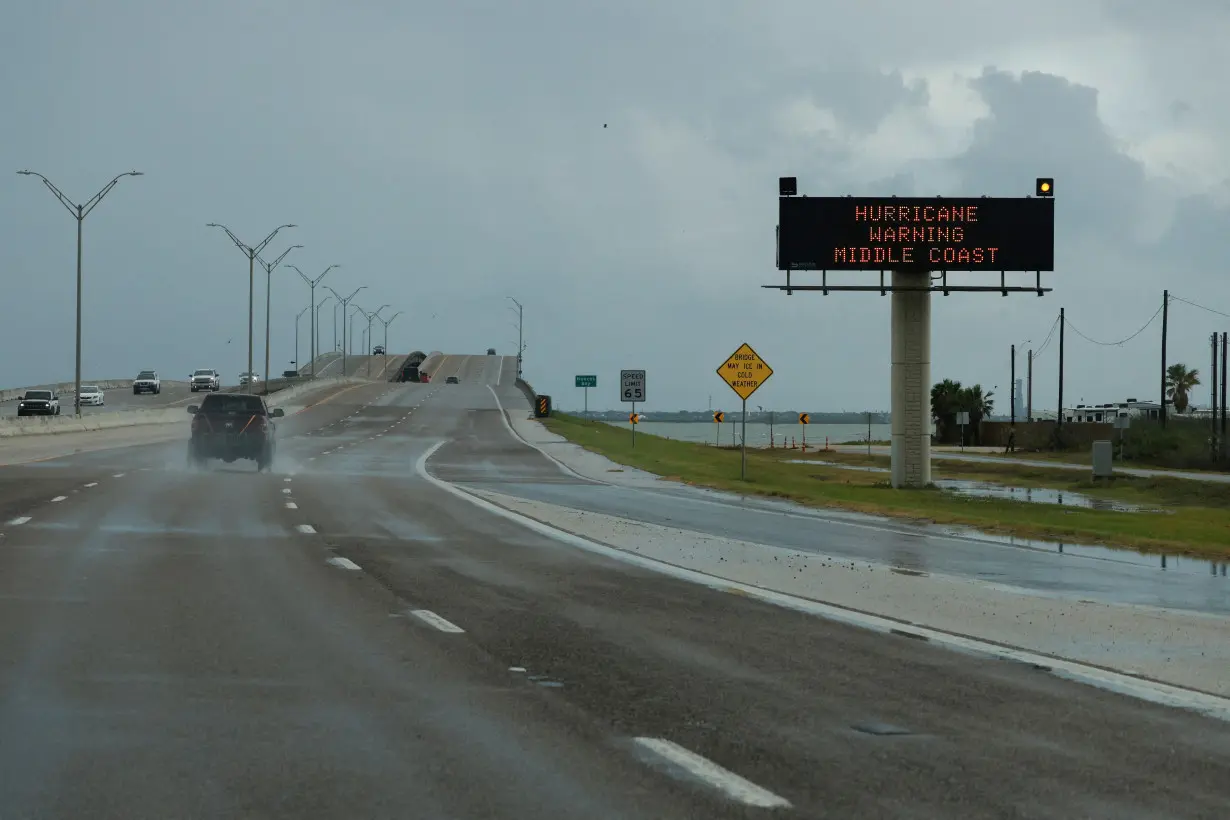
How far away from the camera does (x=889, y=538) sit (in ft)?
83.0

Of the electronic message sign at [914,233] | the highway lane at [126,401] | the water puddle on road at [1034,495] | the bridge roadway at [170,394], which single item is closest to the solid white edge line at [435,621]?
the water puddle on road at [1034,495]

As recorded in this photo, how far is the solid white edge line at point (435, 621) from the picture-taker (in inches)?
510

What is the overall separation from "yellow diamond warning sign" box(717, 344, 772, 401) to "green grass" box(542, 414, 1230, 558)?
2737mm

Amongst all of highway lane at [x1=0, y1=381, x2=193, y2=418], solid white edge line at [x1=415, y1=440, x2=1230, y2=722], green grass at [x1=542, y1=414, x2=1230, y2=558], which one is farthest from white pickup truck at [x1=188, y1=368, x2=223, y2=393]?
solid white edge line at [x1=415, y1=440, x2=1230, y2=722]

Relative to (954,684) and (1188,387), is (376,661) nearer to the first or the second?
(954,684)

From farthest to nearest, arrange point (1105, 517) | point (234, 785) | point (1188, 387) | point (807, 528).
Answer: point (1188, 387) < point (1105, 517) < point (807, 528) < point (234, 785)

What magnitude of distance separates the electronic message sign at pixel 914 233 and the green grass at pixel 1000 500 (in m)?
6.88

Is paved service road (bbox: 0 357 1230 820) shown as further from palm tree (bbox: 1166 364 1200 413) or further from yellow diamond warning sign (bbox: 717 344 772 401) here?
palm tree (bbox: 1166 364 1200 413)

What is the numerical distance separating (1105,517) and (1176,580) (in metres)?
16.5

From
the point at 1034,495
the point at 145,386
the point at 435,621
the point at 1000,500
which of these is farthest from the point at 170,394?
the point at 435,621

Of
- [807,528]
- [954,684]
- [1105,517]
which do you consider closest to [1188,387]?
[1105,517]

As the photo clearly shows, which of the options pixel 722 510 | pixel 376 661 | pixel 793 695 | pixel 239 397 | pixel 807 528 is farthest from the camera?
pixel 239 397

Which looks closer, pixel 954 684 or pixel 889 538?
pixel 954 684

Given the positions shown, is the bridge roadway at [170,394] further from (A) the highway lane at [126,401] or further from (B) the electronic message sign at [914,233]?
(B) the electronic message sign at [914,233]
